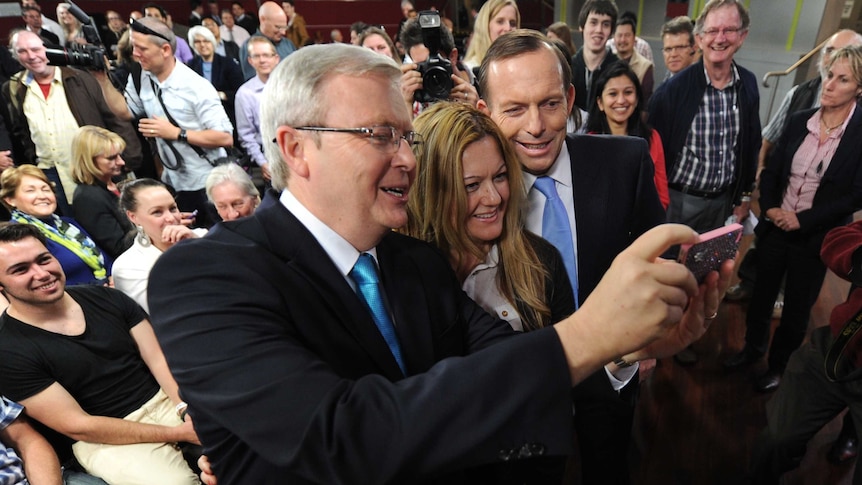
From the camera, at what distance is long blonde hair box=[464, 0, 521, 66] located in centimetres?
321

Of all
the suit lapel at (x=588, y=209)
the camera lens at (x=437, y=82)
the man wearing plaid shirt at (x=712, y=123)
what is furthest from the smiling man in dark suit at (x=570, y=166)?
the man wearing plaid shirt at (x=712, y=123)

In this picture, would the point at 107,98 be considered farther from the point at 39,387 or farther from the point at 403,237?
the point at 403,237

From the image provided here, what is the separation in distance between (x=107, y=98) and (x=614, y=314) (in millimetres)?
4195

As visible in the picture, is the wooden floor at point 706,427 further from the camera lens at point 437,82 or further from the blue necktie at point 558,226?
the camera lens at point 437,82

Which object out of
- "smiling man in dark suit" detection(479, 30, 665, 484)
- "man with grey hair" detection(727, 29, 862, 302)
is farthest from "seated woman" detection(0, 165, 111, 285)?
"man with grey hair" detection(727, 29, 862, 302)

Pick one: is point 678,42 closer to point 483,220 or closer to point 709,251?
point 483,220

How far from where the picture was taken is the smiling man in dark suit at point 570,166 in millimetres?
1472

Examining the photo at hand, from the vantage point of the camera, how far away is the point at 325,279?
85 centimetres

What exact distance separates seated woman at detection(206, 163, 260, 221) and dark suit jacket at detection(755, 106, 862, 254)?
108 inches

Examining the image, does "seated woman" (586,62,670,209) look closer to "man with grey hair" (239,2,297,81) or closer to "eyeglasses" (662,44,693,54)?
"eyeglasses" (662,44,693,54)

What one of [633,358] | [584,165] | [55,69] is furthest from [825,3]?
[55,69]

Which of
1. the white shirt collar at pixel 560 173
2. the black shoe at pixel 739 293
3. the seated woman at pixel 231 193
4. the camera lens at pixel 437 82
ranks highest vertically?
the camera lens at pixel 437 82

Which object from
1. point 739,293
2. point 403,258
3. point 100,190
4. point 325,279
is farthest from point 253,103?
point 739,293

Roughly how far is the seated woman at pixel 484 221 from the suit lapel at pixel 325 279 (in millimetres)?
591
